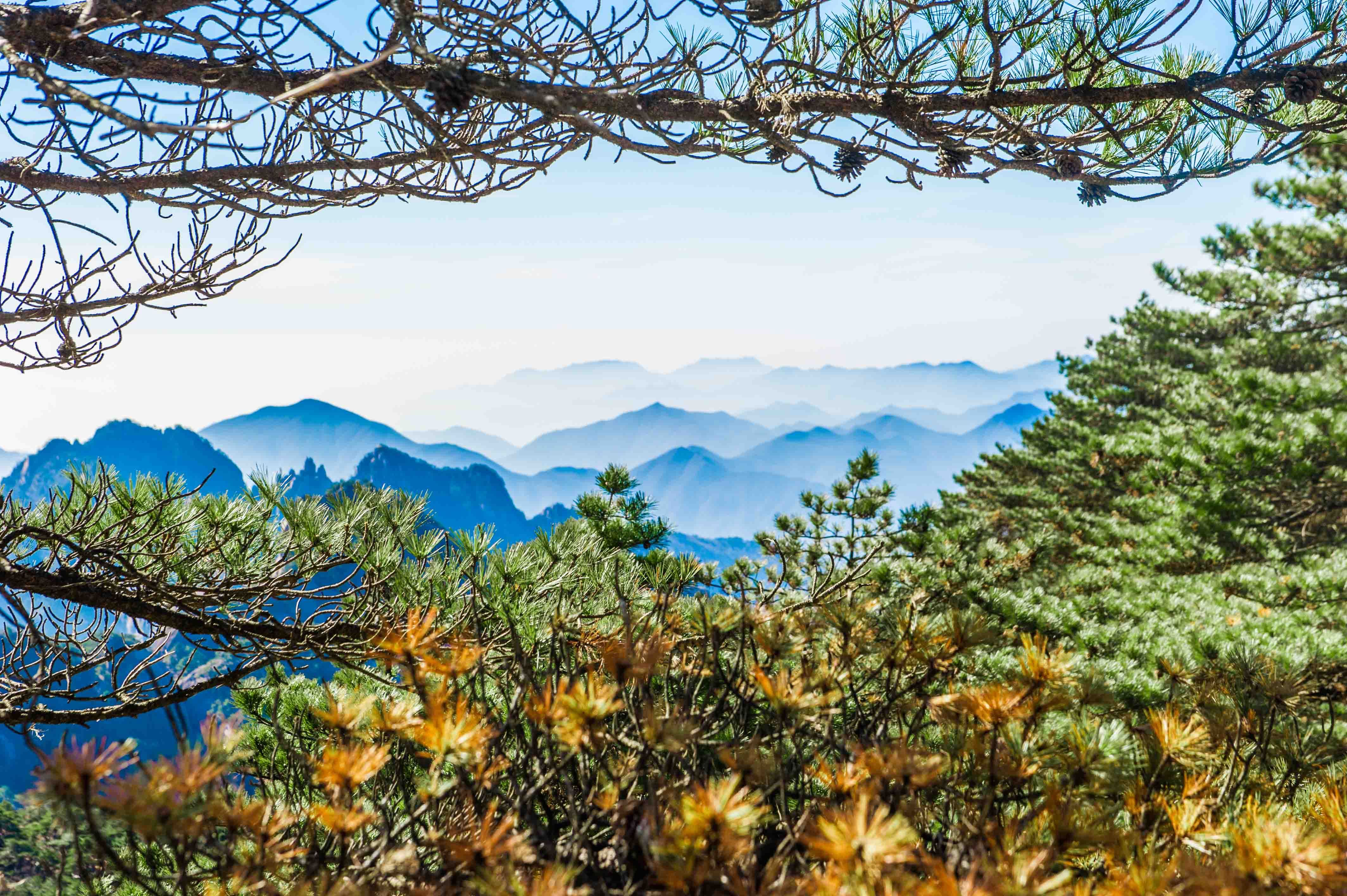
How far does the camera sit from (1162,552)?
5336 millimetres

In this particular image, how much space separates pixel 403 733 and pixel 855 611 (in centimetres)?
79

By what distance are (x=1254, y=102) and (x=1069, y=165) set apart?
1.66 ft

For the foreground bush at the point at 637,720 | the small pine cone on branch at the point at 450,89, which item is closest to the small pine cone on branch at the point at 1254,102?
the foreground bush at the point at 637,720

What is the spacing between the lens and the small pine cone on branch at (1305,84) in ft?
6.23

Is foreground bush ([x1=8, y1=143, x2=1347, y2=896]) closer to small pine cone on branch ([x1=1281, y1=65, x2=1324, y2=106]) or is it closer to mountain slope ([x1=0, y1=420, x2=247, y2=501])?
small pine cone on branch ([x1=1281, y1=65, x2=1324, y2=106])

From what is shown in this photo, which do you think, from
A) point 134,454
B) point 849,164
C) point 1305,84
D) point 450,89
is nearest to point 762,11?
point 849,164

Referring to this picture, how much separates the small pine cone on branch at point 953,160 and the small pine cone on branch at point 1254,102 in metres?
0.79

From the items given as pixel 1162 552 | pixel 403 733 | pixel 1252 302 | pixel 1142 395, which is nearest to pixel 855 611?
pixel 403 733

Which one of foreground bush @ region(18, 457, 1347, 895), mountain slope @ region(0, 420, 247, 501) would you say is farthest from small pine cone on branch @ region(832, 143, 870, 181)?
mountain slope @ region(0, 420, 247, 501)

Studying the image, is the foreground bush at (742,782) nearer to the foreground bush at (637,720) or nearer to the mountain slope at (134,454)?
the foreground bush at (637,720)

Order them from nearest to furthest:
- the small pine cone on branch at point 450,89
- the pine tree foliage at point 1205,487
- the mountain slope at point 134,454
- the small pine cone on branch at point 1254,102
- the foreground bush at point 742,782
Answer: the foreground bush at point 742,782 → the small pine cone on branch at point 450,89 → the small pine cone on branch at point 1254,102 → the pine tree foliage at point 1205,487 → the mountain slope at point 134,454

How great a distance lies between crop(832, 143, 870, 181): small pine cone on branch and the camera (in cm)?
241

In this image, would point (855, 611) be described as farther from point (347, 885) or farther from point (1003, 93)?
point (1003, 93)

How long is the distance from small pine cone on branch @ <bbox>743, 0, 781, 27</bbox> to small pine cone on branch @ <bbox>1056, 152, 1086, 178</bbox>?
1076 mm
